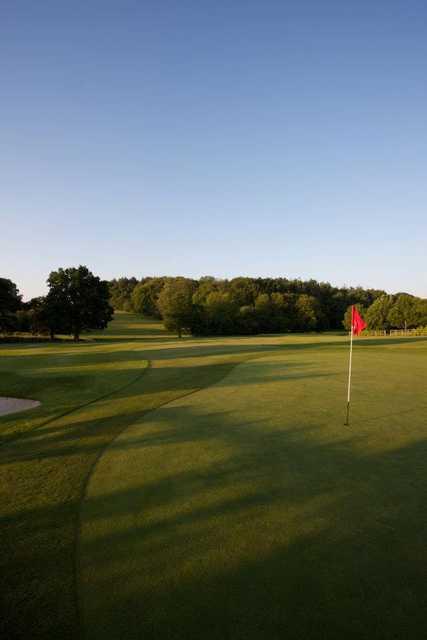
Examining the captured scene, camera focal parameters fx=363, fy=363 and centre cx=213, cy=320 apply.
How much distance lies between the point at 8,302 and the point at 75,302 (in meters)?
9.68

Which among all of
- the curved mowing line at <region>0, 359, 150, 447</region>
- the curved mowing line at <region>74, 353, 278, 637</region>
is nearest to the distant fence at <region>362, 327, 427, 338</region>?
the curved mowing line at <region>0, 359, 150, 447</region>

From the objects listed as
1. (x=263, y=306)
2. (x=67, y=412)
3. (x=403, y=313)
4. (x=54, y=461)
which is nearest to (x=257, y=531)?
(x=54, y=461)

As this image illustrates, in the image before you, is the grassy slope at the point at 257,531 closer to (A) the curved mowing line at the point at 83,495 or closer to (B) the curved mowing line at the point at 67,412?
(A) the curved mowing line at the point at 83,495

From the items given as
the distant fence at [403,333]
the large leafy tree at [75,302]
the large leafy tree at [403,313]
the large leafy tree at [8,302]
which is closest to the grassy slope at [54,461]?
the large leafy tree at [75,302]

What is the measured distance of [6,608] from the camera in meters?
3.90

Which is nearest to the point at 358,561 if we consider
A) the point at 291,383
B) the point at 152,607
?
the point at 152,607

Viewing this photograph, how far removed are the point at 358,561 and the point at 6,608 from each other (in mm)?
4081

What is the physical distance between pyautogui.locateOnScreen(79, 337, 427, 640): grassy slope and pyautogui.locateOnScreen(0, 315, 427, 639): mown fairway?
0.9 inches

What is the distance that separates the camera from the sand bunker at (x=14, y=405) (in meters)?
13.0

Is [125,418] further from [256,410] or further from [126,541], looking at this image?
[126,541]

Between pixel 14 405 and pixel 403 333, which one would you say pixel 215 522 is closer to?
pixel 14 405

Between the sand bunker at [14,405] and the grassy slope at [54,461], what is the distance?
396mm

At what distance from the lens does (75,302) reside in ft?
186

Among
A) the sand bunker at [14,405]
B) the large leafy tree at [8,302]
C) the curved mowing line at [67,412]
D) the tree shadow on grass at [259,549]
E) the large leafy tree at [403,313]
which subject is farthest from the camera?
the large leafy tree at [403,313]
